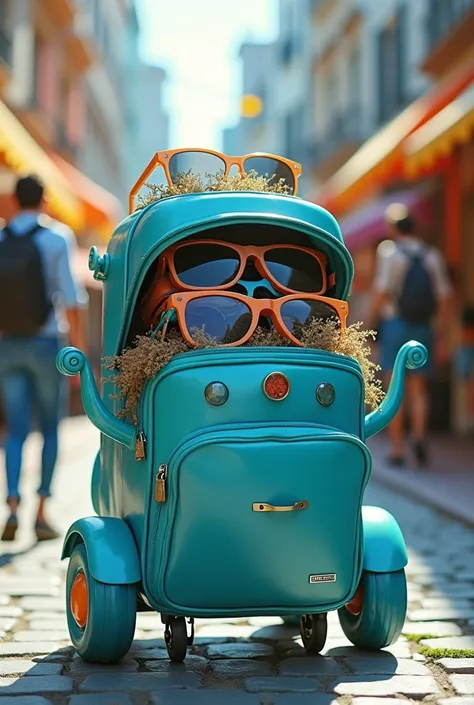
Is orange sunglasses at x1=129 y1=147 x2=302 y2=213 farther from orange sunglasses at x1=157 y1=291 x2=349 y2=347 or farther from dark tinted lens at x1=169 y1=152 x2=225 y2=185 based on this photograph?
orange sunglasses at x1=157 y1=291 x2=349 y2=347

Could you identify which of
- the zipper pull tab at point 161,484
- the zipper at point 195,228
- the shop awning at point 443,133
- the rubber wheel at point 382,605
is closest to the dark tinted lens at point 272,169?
the zipper at point 195,228

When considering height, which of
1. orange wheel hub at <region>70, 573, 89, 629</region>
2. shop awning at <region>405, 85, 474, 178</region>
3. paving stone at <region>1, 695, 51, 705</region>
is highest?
shop awning at <region>405, 85, 474, 178</region>

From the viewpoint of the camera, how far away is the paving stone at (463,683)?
324 cm

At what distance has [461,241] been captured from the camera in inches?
511

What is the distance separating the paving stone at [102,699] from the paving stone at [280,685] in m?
0.36

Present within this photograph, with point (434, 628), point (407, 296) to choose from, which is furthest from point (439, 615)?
point (407, 296)

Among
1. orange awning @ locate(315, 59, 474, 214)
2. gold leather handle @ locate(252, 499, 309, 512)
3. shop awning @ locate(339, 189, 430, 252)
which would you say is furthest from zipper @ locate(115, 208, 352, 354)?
shop awning @ locate(339, 189, 430, 252)

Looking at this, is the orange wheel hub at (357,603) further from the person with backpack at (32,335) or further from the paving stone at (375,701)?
the person with backpack at (32,335)

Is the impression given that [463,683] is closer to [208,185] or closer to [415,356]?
[415,356]

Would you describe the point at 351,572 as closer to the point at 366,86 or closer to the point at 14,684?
the point at 14,684

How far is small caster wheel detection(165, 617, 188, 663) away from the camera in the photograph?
136 inches

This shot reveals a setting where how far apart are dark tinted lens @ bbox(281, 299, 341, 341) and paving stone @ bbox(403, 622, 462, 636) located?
3.81ft

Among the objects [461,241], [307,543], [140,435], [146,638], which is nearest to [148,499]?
[140,435]

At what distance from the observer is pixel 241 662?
140 inches
